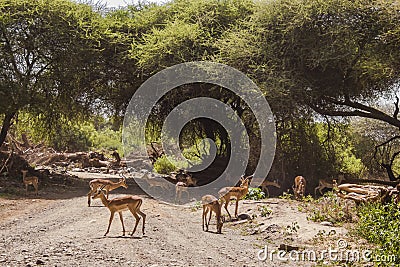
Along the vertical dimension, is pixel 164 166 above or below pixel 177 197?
above

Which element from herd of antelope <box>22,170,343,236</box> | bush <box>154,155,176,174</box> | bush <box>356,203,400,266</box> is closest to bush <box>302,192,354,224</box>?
bush <box>356,203,400,266</box>

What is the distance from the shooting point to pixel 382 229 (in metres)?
9.18

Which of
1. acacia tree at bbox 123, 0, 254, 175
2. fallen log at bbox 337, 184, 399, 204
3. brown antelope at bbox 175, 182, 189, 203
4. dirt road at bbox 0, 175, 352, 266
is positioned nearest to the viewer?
dirt road at bbox 0, 175, 352, 266

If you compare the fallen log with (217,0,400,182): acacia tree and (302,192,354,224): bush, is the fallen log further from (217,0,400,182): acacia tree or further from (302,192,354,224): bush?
(217,0,400,182): acacia tree

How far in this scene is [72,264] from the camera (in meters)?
7.33

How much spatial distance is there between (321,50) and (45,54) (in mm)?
10715

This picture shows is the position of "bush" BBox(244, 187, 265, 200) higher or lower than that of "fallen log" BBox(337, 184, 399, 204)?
lower

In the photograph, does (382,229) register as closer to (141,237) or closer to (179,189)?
(141,237)

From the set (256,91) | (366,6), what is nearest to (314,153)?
(256,91)

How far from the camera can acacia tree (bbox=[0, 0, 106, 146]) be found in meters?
18.9

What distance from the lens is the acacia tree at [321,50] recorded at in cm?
1698

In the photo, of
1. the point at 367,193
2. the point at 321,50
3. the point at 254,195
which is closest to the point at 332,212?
the point at 367,193

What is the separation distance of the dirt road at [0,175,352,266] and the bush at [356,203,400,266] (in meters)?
0.62

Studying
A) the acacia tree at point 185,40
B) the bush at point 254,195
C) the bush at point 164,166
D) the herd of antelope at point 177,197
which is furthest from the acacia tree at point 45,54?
the bush at point 254,195
